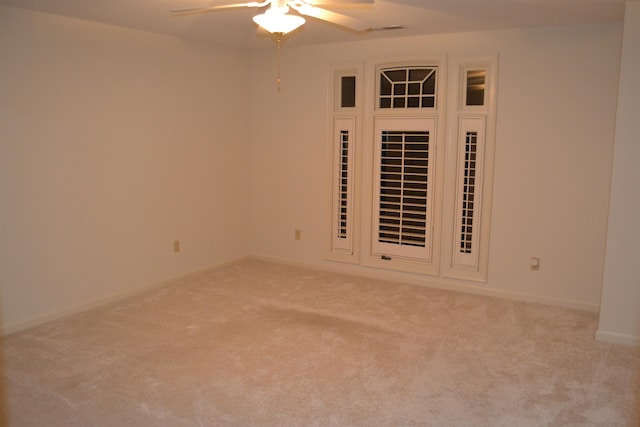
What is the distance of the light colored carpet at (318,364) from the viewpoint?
302cm

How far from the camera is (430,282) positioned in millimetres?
5480

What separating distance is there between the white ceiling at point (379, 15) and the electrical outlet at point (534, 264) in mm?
2070

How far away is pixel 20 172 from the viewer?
411cm

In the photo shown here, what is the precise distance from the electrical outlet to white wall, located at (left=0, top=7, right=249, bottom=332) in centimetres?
329

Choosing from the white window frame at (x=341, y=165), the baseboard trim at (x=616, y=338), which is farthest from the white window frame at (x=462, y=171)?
the baseboard trim at (x=616, y=338)

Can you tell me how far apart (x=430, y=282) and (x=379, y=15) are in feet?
8.70

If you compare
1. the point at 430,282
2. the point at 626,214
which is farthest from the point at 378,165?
the point at 626,214

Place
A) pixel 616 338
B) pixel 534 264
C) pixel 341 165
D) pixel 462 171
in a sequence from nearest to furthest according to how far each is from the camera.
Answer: pixel 616 338 < pixel 534 264 < pixel 462 171 < pixel 341 165

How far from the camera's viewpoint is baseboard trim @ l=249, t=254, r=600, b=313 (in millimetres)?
4871

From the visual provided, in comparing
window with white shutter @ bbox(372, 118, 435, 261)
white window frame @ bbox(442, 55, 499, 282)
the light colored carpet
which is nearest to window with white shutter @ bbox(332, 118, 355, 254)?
window with white shutter @ bbox(372, 118, 435, 261)

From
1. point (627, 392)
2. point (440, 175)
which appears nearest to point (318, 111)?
point (440, 175)

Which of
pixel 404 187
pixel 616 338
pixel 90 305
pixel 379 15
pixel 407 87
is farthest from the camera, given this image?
pixel 404 187

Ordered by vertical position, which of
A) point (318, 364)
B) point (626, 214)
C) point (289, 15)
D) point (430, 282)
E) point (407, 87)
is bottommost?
point (318, 364)

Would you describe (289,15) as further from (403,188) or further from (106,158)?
(403,188)
